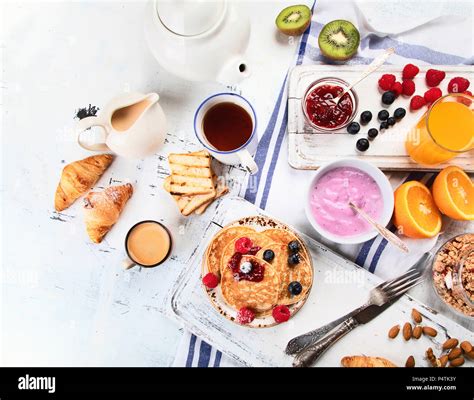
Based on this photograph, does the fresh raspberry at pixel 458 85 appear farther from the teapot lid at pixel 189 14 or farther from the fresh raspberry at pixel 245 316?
→ the fresh raspberry at pixel 245 316

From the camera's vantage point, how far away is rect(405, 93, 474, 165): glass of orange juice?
4.43ft

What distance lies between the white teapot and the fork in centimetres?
74

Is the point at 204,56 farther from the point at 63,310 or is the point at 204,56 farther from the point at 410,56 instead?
the point at 63,310

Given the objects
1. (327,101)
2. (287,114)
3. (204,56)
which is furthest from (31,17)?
(327,101)

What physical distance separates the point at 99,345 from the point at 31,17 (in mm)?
1088

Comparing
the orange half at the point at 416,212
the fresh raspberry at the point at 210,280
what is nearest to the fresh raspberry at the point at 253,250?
the fresh raspberry at the point at 210,280

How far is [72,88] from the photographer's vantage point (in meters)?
1.58

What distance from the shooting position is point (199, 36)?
114 centimetres

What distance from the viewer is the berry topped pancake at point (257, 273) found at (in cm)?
138

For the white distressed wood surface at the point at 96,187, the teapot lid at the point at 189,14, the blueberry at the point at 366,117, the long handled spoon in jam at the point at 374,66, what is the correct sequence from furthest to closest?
the white distressed wood surface at the point at 96,187 < the blueberry at the point at 366,117 < the long handled spoon in jam at the point at 374,66 < the teapot lid at the point at 189,14

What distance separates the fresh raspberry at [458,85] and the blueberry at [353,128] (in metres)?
0.31

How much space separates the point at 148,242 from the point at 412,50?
101cm

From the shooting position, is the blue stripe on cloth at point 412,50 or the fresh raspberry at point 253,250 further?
the blue stripe on cloth at point 412,50

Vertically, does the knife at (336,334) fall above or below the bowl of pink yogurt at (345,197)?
below
